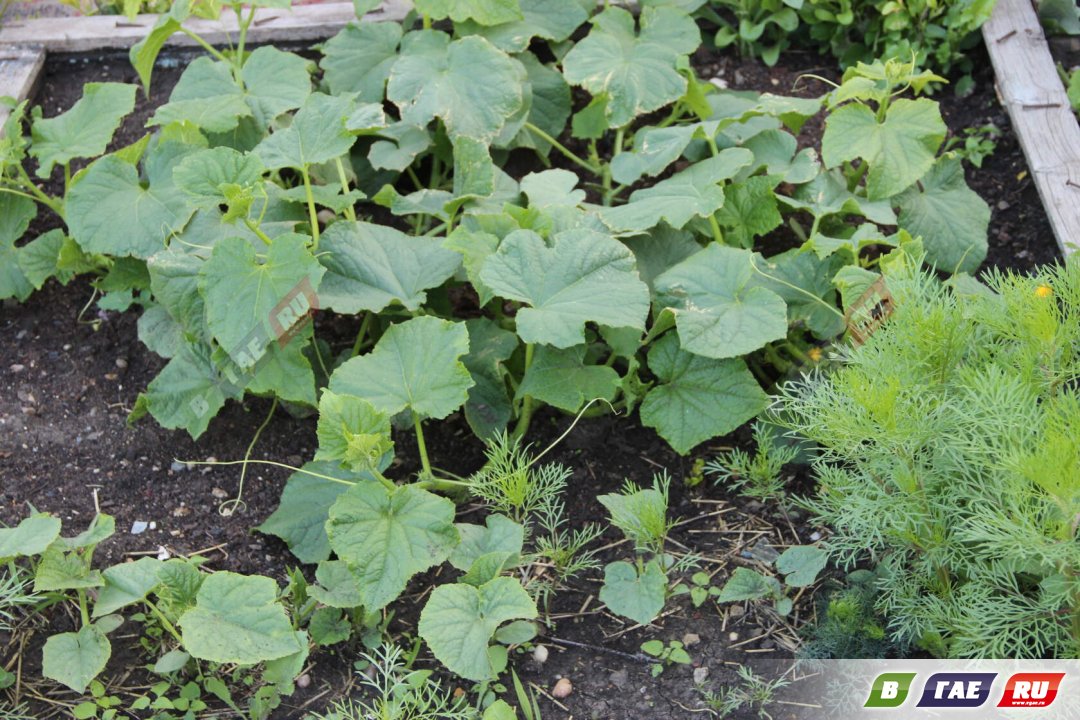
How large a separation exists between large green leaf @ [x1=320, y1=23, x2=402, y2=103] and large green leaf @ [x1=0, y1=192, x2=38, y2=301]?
0.89 m

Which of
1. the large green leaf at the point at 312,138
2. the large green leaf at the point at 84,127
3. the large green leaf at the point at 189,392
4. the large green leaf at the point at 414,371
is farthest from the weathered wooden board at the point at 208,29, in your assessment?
the large green leaf at the point at 414,371

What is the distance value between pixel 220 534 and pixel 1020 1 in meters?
2.89

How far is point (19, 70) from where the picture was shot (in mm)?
3574

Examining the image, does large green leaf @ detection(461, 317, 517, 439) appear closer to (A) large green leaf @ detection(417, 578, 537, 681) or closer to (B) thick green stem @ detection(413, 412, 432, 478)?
(B) thick green stem @ detection(413, 412, 432, 478)

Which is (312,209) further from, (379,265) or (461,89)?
(461,89)

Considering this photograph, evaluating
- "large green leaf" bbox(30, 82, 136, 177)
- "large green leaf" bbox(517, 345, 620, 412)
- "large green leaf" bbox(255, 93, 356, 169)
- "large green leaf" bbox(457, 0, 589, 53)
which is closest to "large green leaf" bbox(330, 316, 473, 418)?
"large green leaf" bbox(517, 345, 620, 412)

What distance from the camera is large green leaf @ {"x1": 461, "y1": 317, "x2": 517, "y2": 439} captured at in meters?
2.65

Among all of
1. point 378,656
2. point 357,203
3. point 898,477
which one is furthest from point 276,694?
point 357,203

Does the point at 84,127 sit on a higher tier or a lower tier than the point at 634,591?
higher

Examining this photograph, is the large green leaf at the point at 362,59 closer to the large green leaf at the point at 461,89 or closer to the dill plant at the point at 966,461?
the large green leaf at the point at 461,89

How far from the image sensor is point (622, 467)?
272 cm

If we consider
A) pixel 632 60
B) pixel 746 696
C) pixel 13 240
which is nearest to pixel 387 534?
pixel 746 696

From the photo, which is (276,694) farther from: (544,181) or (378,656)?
(544,181)

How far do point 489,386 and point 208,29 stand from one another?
1800 millimetres
